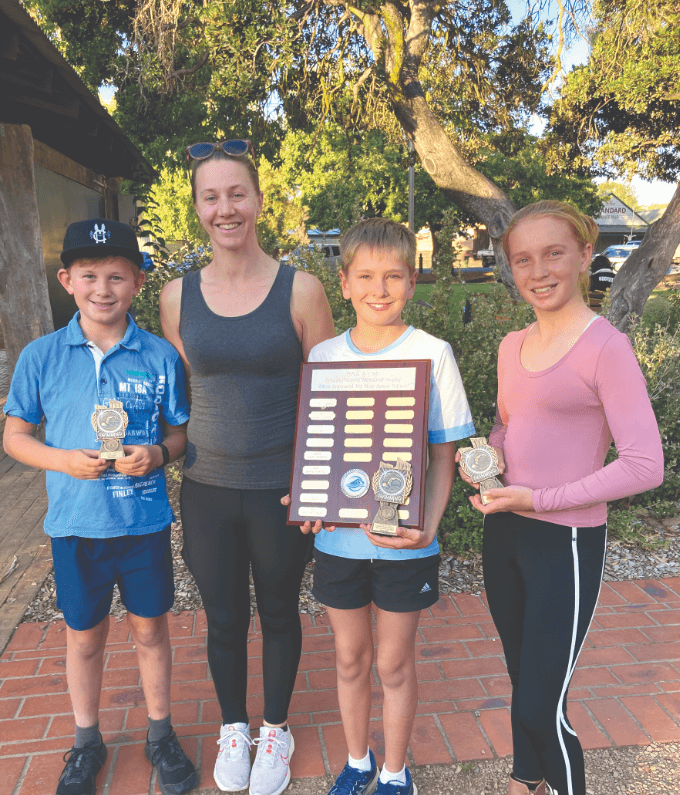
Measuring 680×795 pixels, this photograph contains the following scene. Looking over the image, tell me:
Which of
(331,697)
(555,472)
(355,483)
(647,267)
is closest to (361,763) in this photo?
(331,697)

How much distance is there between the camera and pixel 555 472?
197 cm

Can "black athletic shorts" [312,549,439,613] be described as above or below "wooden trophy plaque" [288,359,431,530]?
below

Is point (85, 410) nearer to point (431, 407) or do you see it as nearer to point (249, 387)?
point (249, 387)

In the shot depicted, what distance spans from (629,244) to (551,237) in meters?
44.8

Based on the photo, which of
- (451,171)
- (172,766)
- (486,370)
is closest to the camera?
(172,766)

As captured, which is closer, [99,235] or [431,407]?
[431,407]

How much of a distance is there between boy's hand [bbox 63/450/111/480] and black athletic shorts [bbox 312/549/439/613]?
82 cm

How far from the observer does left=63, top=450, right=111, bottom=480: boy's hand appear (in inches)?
85.4

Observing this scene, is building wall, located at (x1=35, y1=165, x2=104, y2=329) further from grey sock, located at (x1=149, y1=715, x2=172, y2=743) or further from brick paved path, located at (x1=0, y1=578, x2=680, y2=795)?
grey sock, located at (x1=149, y1=715, x2=172, y2=743)

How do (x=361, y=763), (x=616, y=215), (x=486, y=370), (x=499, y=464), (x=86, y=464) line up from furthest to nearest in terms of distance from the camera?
1. (x=616, y=215)
2. (x=486, y=370)
3. (x=361, y=763)
4. (x=86, y=464)
5. (x=499, y=464)

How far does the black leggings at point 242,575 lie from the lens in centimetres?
232

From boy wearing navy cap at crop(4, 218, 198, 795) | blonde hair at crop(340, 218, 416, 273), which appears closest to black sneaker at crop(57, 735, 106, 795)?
boy wearing navy cap at crop(4, 218, 198, 795)

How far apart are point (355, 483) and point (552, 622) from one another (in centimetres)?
73

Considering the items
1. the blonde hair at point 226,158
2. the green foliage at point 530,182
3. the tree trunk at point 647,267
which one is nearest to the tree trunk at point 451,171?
the tree trunk at point 647,267
